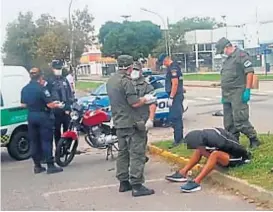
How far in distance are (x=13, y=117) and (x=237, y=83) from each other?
440 centimetres

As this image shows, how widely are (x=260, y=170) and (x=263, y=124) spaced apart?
753 centimetres

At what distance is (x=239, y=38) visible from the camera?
234 ft

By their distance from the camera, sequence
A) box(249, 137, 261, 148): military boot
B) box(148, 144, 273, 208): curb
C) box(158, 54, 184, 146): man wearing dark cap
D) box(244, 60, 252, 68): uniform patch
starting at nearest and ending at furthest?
box(148, 144, 273, 208): curb, box(244, 60, 252, 68): uniform patch, box(249, 137, 261, 148): military boot, box(158, 54, 184, 146): man wearing dark cap

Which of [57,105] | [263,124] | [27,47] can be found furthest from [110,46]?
[57,105]

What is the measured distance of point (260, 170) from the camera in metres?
7.59

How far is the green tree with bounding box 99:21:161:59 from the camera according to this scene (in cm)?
7412

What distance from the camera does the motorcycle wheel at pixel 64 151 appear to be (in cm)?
977

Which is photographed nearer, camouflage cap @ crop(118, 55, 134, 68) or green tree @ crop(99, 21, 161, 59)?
camouflage cap @ crop(118, 55, 134, 68)

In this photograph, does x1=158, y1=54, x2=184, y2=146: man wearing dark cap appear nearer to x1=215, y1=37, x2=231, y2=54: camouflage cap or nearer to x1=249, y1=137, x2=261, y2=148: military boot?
x1=215, y1=37, x2=231, y2=54: camouflage cap

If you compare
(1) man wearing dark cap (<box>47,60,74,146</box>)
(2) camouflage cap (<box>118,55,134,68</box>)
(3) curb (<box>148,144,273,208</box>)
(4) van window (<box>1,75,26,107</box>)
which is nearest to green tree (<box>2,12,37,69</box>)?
(4) van window (<box>1,75,26,107</box>)

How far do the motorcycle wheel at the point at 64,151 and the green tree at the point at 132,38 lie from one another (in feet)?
206

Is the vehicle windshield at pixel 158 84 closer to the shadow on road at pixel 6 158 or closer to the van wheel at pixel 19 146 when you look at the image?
the shadow on road at pixel 6 158

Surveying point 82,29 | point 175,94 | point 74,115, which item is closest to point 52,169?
point 74,115

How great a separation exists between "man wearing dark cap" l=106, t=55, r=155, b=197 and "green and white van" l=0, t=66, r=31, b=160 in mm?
3906
